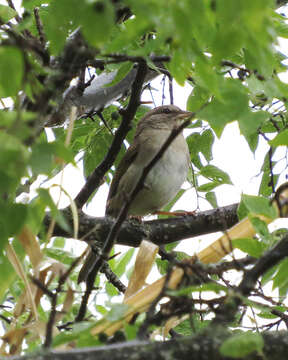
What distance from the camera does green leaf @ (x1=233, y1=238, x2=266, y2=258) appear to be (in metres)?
2.11

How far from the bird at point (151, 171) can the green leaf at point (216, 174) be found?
3.28 ft

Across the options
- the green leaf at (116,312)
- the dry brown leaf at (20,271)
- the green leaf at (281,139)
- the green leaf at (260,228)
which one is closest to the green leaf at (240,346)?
the green leaf at (116,312)

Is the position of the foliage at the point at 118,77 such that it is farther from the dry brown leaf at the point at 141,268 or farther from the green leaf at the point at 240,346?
the dry brown leaf at the point at 141,268

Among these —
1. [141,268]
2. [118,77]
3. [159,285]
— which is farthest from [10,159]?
[118,77]

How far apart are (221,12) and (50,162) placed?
0.57 metres

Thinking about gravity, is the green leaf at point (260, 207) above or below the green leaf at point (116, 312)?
above

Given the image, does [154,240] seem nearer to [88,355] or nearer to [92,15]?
[88,355]

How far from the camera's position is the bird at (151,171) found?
485cm

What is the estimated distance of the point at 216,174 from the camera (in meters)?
3.62

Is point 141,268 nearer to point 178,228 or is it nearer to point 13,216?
point 178,228

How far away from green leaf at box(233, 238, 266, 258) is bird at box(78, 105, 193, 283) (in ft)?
8.12

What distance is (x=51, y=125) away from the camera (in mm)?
4352

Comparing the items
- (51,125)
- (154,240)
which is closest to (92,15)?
(154,240)

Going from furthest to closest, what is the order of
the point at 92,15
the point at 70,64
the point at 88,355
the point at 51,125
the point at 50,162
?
1. the point at 51,125
2. the point at 70,64
3. the point at 88,355
4. the point at 50,162
5. the point at 92,15
